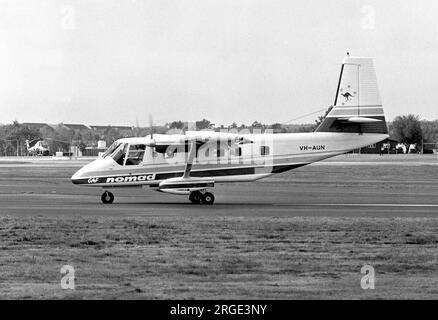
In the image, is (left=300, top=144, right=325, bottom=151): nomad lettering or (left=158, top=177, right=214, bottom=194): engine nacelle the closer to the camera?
(left=158, top=177, right=214, bottom=194): engine nacelle

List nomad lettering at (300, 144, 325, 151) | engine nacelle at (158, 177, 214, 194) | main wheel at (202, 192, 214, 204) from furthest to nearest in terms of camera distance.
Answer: nomad lettering at (300, 144, 325, 151) → main wheel at (202, 192, 214, 204) → engine nacelle at (158, 177, 214, 194)

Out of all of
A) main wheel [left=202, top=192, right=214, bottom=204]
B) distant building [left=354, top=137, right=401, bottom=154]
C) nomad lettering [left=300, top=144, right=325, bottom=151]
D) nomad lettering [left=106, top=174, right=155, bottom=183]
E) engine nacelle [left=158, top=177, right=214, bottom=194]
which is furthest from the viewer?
distant building [left=354, top=137, right=401, bottom=154]

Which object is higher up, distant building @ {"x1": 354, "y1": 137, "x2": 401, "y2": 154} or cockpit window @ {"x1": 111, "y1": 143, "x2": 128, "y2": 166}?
cockpit window @ {"x1": 111, "y1": 143, "x2": 128, "y2": 166}

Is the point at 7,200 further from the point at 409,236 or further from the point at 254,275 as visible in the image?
the point at 254,275

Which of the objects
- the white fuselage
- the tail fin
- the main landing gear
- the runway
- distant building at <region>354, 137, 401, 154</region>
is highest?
the tail fin

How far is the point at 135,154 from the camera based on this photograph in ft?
111

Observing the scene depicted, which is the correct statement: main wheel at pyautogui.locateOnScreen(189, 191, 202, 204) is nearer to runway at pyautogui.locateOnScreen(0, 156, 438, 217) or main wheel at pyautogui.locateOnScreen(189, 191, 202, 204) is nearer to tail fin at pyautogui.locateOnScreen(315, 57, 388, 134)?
runway at pyautogui.locateOnScreen(0, 156, 438, 217)

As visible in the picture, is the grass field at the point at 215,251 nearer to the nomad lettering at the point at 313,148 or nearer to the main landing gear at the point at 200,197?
the main landing gear at the point at 200,197

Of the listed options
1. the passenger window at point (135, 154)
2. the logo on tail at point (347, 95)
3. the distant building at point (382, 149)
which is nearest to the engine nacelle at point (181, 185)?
the passenger window at point (135, 154)

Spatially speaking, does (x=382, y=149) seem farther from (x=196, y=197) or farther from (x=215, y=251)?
(x=215, y=251)

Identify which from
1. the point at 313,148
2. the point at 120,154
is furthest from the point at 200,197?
the point at 313,148

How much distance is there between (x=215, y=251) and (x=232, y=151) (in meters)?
15.9

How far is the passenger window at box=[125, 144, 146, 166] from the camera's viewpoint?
111ft

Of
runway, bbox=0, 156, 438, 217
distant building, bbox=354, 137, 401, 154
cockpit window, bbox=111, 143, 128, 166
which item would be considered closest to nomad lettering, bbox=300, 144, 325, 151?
runway, bbox=0, 156, 438, 217
